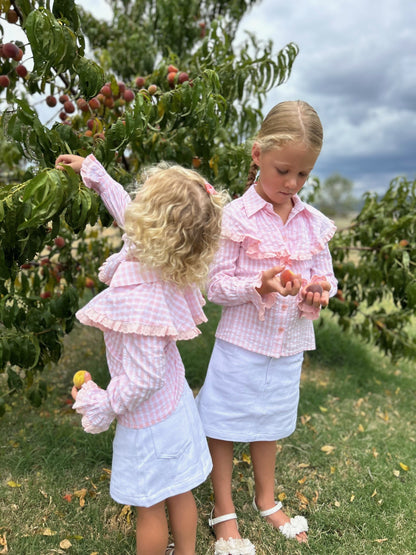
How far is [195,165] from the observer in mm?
3316

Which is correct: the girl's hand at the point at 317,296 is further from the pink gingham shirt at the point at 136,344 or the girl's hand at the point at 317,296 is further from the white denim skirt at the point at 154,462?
the white denim skirt at the point at 154,462

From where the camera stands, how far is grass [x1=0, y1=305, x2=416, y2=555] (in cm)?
231

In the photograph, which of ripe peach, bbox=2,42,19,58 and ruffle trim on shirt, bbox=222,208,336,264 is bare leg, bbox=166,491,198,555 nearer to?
ruffle trim on shirt, bbox=222,208,336,264

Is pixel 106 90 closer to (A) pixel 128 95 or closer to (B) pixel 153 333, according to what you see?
(A) pixel 128 95

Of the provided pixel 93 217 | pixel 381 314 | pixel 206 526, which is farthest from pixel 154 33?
pixel 206 526

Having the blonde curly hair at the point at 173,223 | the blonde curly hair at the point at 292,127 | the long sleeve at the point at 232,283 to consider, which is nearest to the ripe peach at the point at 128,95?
the blonde curly hair at the point at 292,127

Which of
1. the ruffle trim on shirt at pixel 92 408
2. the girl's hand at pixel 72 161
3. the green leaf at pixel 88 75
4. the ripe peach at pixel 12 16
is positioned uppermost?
the ripe peach at pixel 12 16

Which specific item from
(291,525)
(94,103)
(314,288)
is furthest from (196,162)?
(291,525)

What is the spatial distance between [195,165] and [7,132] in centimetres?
159

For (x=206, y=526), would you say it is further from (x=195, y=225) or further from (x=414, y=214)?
(x=414, y=214)

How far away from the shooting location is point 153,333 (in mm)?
1535

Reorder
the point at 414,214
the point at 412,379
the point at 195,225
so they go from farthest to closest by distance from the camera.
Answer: the point at 412,379
the point at 414,214
the point at 195,225

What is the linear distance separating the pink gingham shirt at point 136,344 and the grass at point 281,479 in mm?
966

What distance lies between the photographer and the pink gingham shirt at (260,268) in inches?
79.2
